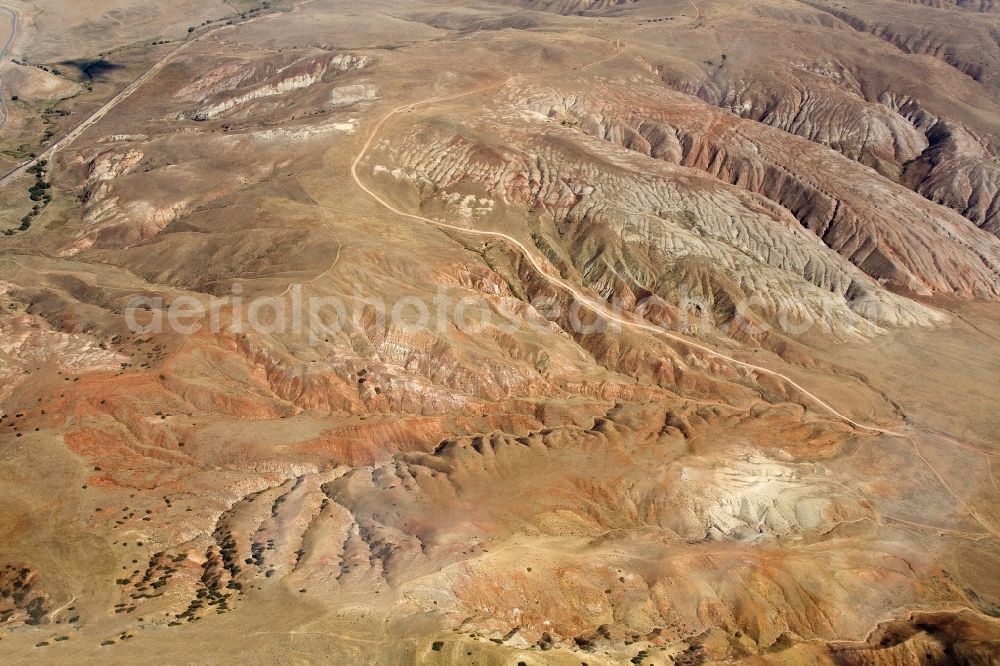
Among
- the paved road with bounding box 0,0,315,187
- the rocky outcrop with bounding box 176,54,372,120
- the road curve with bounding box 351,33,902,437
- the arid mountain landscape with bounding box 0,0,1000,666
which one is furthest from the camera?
the rocky outcrop with bounding box 176,54,372,120

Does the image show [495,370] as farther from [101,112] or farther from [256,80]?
[101,112]

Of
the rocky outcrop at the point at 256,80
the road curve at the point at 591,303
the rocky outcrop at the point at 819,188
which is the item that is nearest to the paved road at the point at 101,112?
the rocky outcrop at the point at 256,80

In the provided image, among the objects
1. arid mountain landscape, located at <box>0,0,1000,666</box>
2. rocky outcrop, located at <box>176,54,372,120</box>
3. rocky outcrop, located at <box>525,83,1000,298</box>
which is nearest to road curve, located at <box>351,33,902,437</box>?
arid mountain landscape, located at <box>0,0,1000,666</box>

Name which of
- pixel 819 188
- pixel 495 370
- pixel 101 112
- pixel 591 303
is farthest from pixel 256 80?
pixel 819 188

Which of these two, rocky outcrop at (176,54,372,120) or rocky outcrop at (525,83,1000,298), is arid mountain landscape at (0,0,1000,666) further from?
rocky outcrop at (176,54,372,120)

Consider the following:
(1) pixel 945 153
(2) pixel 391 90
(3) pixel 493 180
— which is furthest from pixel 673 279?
(1) pixel 945 153

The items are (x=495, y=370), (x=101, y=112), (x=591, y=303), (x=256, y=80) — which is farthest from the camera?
(x=256, y=80)

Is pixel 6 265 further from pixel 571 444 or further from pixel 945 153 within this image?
pixel 945 153

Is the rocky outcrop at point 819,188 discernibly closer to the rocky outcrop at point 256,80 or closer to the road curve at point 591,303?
the road curve at point 591,303
